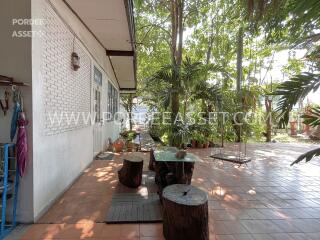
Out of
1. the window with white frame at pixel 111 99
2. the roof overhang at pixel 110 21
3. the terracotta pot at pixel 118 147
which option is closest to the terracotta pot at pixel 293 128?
the window with white frame at pixel 111 99

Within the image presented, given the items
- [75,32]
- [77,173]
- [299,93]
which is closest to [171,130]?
[77,173]

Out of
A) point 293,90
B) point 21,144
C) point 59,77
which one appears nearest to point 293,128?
point 293,90

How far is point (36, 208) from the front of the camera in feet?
9.30

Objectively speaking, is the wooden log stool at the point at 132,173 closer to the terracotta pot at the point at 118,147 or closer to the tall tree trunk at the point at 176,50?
the tall tree trunk at the point at 176,50

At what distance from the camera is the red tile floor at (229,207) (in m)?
2.61

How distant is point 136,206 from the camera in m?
3.32

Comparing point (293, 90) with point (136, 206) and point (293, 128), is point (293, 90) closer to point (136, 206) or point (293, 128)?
point (136, 206)

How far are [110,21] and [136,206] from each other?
10.7 feet

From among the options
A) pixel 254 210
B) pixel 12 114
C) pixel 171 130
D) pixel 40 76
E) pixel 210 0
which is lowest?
pixel 254 210

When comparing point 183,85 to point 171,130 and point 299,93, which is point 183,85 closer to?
point 171,130

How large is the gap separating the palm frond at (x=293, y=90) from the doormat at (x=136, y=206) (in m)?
1.82

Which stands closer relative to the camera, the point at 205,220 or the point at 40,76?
the point at 205,220

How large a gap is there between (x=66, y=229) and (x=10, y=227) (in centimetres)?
59

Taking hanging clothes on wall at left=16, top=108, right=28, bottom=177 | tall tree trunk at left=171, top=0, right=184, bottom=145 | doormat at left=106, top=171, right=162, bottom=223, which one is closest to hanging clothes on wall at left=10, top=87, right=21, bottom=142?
hanging clothes on wall at left=16, top=108, right=28, bottom=177
